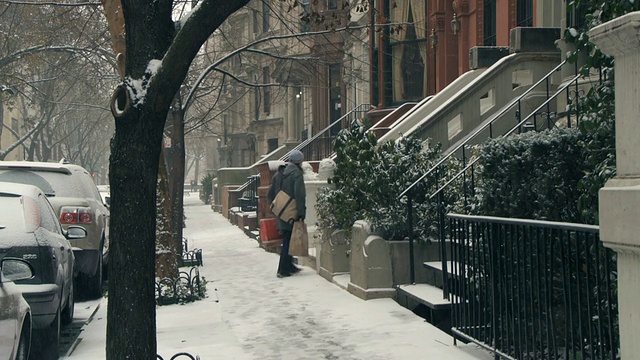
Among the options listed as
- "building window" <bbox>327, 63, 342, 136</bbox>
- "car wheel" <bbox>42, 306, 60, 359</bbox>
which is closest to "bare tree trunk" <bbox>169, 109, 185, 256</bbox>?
"car wheel" <bbox>42, 306, 60, 359</bbox>

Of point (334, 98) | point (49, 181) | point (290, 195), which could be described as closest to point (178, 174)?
point (290, 195)

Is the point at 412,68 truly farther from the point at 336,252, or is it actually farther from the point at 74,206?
the point at 74,206

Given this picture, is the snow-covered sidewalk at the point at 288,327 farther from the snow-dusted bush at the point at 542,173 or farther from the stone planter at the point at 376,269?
the snow-dusted bush at the point at 542,173

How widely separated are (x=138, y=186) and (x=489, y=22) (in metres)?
14.7

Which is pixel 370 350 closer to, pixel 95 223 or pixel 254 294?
pixel 254 294

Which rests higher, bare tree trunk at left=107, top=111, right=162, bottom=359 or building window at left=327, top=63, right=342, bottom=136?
building window at left=327, top=63, right=342, bottom=136

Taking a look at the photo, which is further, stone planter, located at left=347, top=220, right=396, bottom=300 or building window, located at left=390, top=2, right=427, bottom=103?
building window, located at left=390, top=2, right=427, bottom=103

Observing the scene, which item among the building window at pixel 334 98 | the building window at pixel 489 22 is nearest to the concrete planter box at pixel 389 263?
the building window at pixel 489 22

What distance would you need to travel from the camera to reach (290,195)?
547 inches

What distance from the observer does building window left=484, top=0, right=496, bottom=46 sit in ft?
61.2

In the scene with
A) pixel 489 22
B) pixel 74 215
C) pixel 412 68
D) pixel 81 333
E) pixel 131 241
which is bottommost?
pixel 81 333

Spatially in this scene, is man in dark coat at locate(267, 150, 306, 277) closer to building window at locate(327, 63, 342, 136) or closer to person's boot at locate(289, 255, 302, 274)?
person's boot at locate(289, 255, 302, 274)

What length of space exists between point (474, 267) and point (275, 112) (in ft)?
125

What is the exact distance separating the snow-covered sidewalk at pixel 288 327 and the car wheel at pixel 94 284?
2.23 feet
